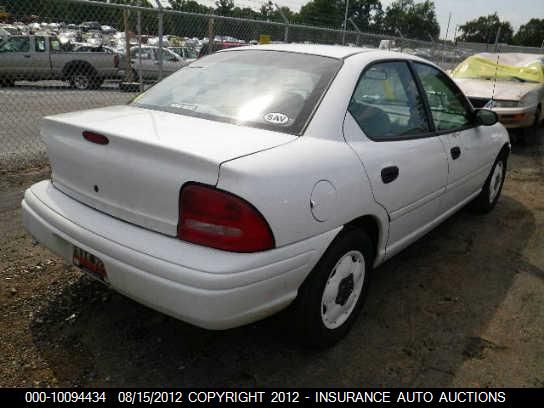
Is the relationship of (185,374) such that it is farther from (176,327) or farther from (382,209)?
(382,209)

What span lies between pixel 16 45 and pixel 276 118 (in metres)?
6.21

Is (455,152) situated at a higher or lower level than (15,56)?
lower

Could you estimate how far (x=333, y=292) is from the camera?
248 centimetres

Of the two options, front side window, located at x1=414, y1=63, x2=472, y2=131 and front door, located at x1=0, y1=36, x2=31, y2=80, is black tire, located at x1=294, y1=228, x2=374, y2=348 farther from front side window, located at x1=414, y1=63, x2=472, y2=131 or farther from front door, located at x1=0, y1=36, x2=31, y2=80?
front door, located at x1=0, y1=36, x2=31, y2=80

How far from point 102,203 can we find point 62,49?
6.78m

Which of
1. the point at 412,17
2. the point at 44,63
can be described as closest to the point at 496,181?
the point at 44,63

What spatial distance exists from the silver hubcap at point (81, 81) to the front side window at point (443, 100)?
636 cm

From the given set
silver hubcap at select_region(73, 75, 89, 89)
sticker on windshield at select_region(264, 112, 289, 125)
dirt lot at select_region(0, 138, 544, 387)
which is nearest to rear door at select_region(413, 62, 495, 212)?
dirt lot at select_region(0, 138, 544, 387)

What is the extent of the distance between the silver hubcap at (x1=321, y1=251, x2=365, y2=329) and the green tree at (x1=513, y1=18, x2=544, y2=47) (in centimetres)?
8918

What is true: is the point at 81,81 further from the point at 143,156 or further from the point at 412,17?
the point at 412,17

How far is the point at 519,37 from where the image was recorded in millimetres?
85062

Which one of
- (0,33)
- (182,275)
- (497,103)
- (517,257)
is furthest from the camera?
(497,103)

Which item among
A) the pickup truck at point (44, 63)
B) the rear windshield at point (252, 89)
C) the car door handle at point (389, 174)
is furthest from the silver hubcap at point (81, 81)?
the car door handle at point (389, 174)
